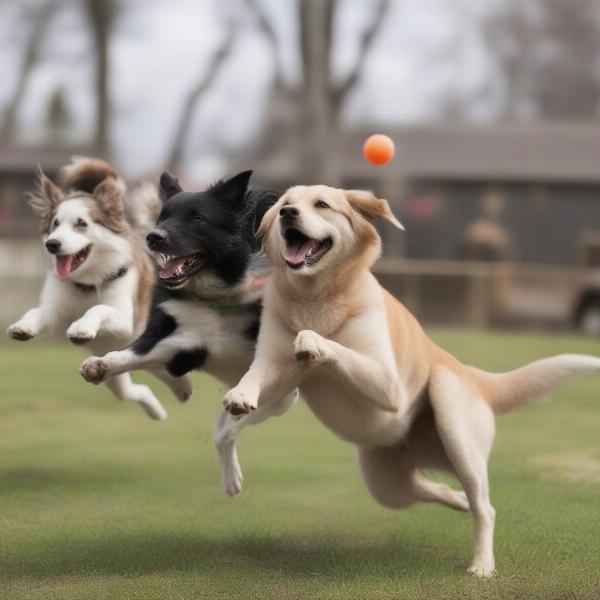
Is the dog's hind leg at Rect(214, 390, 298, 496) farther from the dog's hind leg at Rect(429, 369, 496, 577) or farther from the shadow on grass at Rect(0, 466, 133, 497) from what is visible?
the shadow on grass at Rect(0, 466, 133, 497)

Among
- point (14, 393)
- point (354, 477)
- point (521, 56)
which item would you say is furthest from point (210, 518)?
point (521, 56)

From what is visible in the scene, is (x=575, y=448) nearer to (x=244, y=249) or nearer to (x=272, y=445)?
(x=272, y=445)

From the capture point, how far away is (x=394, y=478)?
564 cm

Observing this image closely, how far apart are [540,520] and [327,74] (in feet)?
56.0

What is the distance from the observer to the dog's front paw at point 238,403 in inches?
170

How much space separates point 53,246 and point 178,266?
94cm

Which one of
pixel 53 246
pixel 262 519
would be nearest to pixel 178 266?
pixel 53 246

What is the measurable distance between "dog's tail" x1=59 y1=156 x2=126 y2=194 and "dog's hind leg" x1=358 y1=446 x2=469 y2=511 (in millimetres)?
1896

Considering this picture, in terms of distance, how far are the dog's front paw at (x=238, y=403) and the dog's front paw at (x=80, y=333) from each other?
1103mm

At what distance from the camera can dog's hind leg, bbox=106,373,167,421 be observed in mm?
6671

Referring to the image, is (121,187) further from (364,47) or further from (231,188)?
(364,47)

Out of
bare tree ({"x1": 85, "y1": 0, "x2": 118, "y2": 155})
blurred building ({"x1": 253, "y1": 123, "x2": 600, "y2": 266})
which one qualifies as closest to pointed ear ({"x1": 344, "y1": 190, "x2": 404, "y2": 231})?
blurred building ({"x1": 253, "y1": 123, "x2": 600, "y2": 266})

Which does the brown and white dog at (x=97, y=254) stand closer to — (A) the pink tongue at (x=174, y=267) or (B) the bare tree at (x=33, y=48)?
(A) the pink tongue at (x=174, y=267)

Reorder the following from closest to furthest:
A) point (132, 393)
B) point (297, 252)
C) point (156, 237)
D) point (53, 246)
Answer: point (297, 252) < point (156, 237) < point (53, 246) < point (132, 393)
